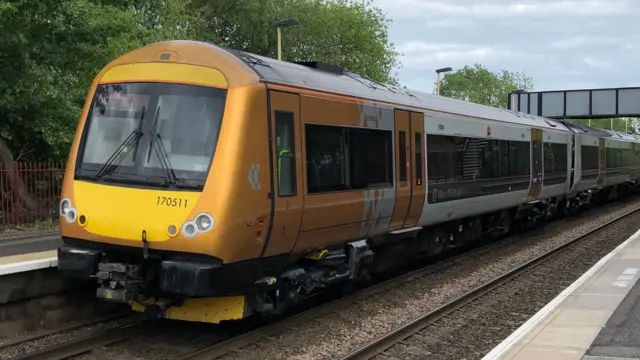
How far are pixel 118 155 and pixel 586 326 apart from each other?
5.27m

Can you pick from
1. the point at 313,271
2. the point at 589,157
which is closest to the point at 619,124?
the point at 589,157

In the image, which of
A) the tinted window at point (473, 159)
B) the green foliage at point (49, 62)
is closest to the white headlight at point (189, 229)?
the tinted window at point (473, 159)

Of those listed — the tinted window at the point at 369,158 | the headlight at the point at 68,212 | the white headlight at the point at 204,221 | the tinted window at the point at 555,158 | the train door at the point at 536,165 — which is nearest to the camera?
the white headlight at the point at 204,221

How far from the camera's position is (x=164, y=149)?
6.37m

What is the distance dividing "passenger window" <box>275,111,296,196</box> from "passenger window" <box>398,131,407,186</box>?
9.14 feet

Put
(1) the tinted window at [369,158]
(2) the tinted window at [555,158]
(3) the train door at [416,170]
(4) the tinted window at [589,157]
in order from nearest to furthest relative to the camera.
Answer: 1. (1) the tinted window at [369,158]
2. (3) the train door at [416,170]
3. (2) the tinted window at [555,158]
4. (4) the tinted window at [589,157]

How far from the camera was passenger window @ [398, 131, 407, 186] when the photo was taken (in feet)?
30.7

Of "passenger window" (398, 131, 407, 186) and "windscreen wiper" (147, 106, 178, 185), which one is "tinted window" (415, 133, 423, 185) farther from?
"windscreen wiper" (147, 106, 178, 185)

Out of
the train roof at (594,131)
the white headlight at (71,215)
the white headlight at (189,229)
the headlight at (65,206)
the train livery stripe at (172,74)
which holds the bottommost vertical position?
the white headlight at (189,229)

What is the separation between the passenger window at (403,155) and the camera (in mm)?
9352

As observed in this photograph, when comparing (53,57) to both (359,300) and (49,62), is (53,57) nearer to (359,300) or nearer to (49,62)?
(49,62)

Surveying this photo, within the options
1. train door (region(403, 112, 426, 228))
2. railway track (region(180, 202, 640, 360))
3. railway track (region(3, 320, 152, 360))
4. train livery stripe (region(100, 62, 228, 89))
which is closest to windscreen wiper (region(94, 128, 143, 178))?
train livery stripe (region(100, 62, 228, 89))

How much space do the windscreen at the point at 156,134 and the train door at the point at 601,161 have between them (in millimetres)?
21709

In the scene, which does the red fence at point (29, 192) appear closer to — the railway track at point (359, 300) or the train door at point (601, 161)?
the railway track at point (359, 300)
